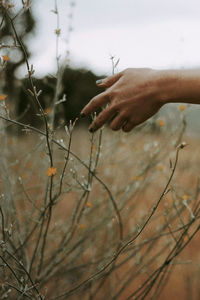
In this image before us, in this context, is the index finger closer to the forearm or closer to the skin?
the skin

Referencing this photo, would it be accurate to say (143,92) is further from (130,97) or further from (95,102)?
(95,102)

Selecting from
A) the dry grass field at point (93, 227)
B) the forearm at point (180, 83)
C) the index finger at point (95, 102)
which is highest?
the forearm at point (180, 83)

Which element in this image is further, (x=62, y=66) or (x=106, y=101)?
(x=62, y=66)

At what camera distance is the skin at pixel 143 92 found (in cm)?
140

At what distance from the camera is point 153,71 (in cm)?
142

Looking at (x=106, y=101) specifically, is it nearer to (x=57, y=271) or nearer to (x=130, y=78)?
(x=130, y=78)

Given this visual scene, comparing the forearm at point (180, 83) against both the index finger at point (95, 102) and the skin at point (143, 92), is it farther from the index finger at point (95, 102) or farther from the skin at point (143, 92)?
the index finger at point (95, 102)

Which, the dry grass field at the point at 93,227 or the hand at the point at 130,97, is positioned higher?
the hand at the point at 130,97

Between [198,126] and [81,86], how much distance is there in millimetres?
4127

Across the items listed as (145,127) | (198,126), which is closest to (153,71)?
(145,127)

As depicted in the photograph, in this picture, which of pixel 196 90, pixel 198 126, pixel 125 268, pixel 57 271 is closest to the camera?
pixel 196 90

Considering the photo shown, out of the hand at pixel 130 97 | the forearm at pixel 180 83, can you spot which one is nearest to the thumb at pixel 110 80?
the hand at pixel 130 97

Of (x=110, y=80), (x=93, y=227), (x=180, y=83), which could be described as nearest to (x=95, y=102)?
(x=110, y=80)

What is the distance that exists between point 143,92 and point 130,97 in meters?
0.06
